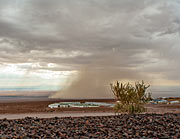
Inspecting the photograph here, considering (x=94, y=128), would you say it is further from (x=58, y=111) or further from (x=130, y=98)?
(x=58, y=111)

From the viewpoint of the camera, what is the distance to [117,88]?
1573cm

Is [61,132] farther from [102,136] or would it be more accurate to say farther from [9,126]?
[9,126]

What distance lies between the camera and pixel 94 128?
33.1 feet

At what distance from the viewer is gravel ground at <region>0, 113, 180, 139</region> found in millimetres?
9078

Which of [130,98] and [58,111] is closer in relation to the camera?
[130,98]

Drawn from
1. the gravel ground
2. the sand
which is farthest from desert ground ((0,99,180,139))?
the sand

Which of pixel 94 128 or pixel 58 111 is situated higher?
pixel 94 128

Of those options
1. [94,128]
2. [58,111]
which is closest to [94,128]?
[94,128]

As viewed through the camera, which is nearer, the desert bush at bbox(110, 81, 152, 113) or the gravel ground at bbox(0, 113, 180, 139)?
→ the gravel ground at bbox(0, 113, 180, 139)

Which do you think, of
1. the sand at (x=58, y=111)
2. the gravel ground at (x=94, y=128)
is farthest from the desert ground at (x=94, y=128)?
the sand at (x=58, y=111)

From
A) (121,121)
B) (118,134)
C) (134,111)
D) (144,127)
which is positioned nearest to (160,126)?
(144,127)

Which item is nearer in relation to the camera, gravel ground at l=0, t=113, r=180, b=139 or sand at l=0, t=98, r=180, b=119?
gravel ground at l=0, t=113, r=180, b=139

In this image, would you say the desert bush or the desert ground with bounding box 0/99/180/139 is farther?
the desert bush

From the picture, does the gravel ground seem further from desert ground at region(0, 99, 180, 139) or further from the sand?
the sand
